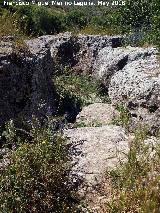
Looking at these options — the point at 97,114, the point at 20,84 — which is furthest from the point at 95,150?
the point at 97,114

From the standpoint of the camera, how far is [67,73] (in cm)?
1544

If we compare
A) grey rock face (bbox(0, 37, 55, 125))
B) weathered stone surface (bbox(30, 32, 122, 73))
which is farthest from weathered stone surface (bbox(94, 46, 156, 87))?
grey rock face (bbox(0, 37, 55, 125))

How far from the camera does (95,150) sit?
5715mm

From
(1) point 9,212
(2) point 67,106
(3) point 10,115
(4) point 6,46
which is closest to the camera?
(1) point 9,212

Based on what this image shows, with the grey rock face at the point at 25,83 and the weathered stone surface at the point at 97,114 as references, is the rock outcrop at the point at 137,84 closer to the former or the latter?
the weathered stone surface at the point at 97,114

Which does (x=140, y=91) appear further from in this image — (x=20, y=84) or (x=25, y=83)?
(x=20, y=84)

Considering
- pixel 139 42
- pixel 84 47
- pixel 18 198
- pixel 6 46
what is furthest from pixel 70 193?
pixel 139 42

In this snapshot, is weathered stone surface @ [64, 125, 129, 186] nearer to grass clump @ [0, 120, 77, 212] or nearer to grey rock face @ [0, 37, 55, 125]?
grass clump @ [0, 120, 77, 212]

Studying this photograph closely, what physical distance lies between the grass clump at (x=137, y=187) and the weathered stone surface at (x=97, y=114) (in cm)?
519

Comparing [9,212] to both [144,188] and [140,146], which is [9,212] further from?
[140,146]

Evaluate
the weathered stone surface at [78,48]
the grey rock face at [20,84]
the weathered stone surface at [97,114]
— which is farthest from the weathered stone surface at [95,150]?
the weathered stone surface at [78,48]

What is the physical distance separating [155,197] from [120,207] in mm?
332

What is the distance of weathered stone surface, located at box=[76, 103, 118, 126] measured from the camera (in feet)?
32.3

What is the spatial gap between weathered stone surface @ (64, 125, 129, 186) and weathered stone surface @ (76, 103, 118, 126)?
2952 millimetres
